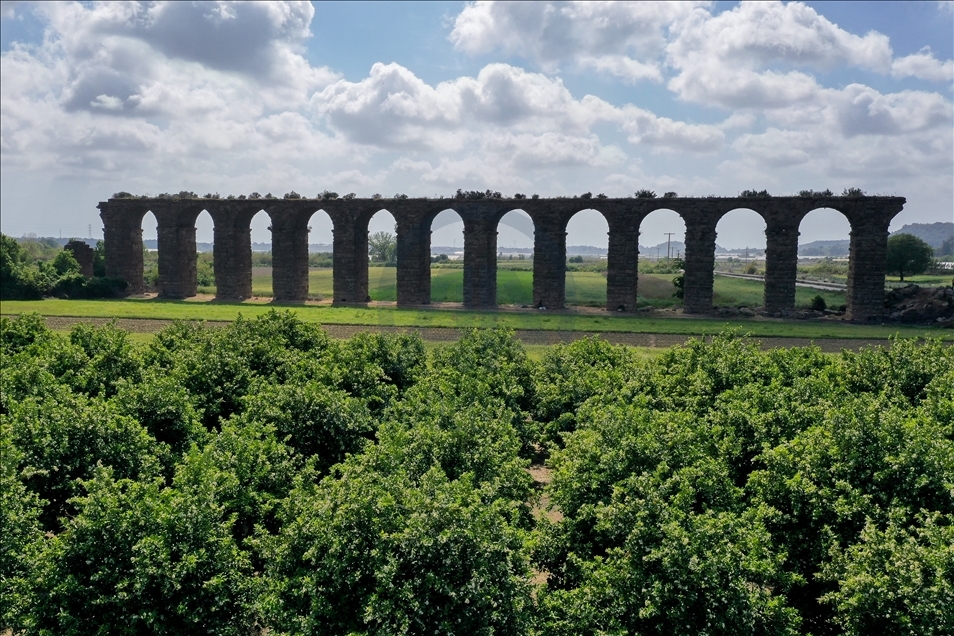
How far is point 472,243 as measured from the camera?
48.7 m

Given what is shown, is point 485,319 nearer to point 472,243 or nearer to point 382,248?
point 472,243

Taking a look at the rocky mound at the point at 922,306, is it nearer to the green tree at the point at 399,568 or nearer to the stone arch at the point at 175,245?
the green tree at the point at 399,568

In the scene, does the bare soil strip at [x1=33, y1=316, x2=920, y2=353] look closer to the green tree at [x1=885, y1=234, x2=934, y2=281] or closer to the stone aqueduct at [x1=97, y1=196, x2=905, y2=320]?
the stone aqueduct at [x1=97, y1=196, x2=905, y2=320]

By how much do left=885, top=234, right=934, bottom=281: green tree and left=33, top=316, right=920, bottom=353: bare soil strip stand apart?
34404 mm

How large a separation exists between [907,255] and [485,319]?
1724 inches

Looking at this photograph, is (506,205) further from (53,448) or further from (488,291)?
(53,448)

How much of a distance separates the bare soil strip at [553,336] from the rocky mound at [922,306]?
35.4 ft

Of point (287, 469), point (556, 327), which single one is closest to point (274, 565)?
point (287, 469)

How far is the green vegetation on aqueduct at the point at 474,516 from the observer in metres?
8.14

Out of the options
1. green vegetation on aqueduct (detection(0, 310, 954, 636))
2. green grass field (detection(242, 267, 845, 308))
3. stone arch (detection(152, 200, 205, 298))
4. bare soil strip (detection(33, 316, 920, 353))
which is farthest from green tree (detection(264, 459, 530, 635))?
stone arch (detection(152, 200, 205, 298))

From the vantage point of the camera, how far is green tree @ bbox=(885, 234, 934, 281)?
62.9 meters

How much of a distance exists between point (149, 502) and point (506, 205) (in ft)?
134

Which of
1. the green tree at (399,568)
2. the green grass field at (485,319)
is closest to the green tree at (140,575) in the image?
the green tree at (399,568)

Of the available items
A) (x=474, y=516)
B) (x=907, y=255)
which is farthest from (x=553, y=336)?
(x=907, y=255)
